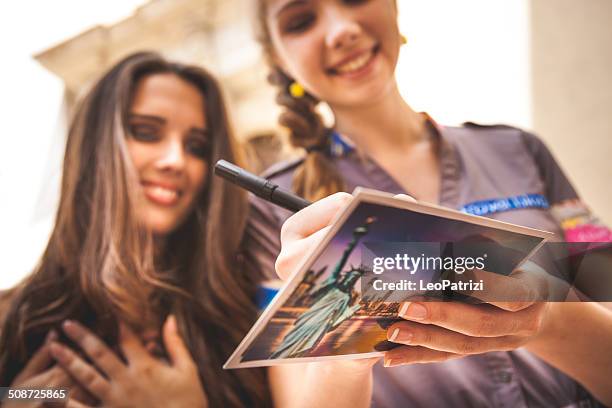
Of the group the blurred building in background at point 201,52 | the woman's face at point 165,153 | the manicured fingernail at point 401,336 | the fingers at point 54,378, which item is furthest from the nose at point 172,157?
the manicured fingernail at point 401,336

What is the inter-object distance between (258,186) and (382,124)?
9.5 inches

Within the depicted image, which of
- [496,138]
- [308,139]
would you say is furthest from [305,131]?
[496,138]

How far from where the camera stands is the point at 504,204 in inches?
22.1

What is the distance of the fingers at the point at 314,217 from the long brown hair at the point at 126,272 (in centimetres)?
22

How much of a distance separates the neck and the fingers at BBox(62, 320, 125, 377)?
333mm

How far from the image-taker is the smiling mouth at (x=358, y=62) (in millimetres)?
534

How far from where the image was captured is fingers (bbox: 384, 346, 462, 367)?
0.36 meters

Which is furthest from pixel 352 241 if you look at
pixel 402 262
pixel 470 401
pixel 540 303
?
pixel 470 401

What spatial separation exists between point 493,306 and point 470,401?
176 mm

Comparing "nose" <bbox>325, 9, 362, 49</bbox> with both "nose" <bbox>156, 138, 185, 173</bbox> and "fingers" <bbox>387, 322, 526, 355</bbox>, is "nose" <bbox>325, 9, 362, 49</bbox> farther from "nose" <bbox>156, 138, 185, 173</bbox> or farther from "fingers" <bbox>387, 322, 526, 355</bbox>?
"fingers" <bbox>387, 322, 526, 355</bbox>

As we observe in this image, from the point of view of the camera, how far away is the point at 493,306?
1.19 ft

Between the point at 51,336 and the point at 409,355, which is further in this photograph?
the point at 51,336

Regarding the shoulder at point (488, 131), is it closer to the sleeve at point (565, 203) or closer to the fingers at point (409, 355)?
the sleeve at point (565, 203)

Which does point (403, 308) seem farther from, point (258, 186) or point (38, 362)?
point (38, 362)
